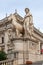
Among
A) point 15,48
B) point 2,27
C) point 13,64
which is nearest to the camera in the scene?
point 13,64

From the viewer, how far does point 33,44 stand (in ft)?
54.1

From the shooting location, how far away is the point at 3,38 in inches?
2346

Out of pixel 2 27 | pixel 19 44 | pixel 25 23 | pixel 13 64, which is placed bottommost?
pixel 13 64

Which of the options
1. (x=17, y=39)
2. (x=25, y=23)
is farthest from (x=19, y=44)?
(x=25, y=23)

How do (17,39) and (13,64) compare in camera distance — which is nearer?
(13,64)

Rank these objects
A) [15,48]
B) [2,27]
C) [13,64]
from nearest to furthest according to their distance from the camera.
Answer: [13,64] < [15,48] < [2,27]

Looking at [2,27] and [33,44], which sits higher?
[2,27]

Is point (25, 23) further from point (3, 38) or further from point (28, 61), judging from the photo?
point (3, 38)

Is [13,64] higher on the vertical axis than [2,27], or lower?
lower

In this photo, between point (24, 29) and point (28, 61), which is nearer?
point (28, 61)

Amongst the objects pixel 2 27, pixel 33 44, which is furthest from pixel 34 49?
pixel 2 27

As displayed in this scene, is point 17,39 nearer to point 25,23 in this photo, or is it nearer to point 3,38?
point 25,23

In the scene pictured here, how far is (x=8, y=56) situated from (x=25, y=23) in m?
2.25

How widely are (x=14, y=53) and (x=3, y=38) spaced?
4462 centimetres
